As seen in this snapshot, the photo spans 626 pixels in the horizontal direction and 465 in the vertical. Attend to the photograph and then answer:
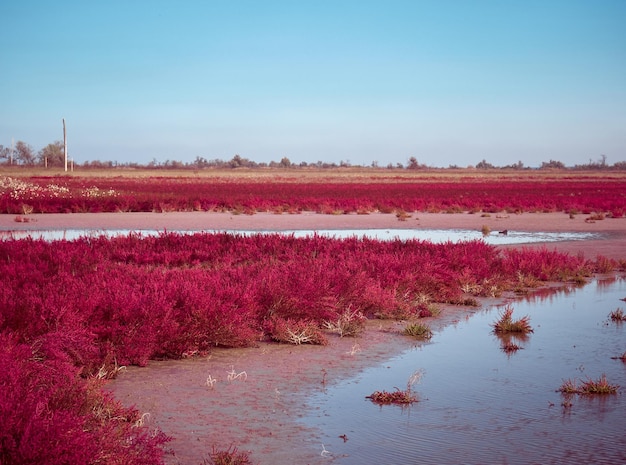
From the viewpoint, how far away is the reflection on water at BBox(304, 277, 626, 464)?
18.2 ft

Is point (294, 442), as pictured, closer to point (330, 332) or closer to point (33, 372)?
point (33, 372)

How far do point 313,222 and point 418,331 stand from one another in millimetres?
20644

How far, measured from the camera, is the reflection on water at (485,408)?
218 inches

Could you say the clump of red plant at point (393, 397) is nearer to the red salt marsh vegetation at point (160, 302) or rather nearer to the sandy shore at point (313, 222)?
the red salt marsh vegetation at point (160, 302)

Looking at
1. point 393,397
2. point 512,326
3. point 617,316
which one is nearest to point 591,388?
point 393,397

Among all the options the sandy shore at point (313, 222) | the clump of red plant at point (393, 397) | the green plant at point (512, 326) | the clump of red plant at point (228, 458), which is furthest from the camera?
the sandy shore at point (313, 222)

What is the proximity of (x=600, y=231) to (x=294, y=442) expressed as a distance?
2476 centimetres

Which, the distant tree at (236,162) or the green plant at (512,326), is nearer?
the green plant at (512,326)

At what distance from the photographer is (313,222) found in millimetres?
30469

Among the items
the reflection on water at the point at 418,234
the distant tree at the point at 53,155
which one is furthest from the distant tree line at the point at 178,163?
the reflection on water at the point at 418,234

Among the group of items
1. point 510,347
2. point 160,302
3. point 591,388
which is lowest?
point 510,347

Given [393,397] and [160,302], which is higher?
[160,302]

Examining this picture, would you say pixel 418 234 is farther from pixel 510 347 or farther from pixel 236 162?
pixel 236 162

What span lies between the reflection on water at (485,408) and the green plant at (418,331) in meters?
0.16
